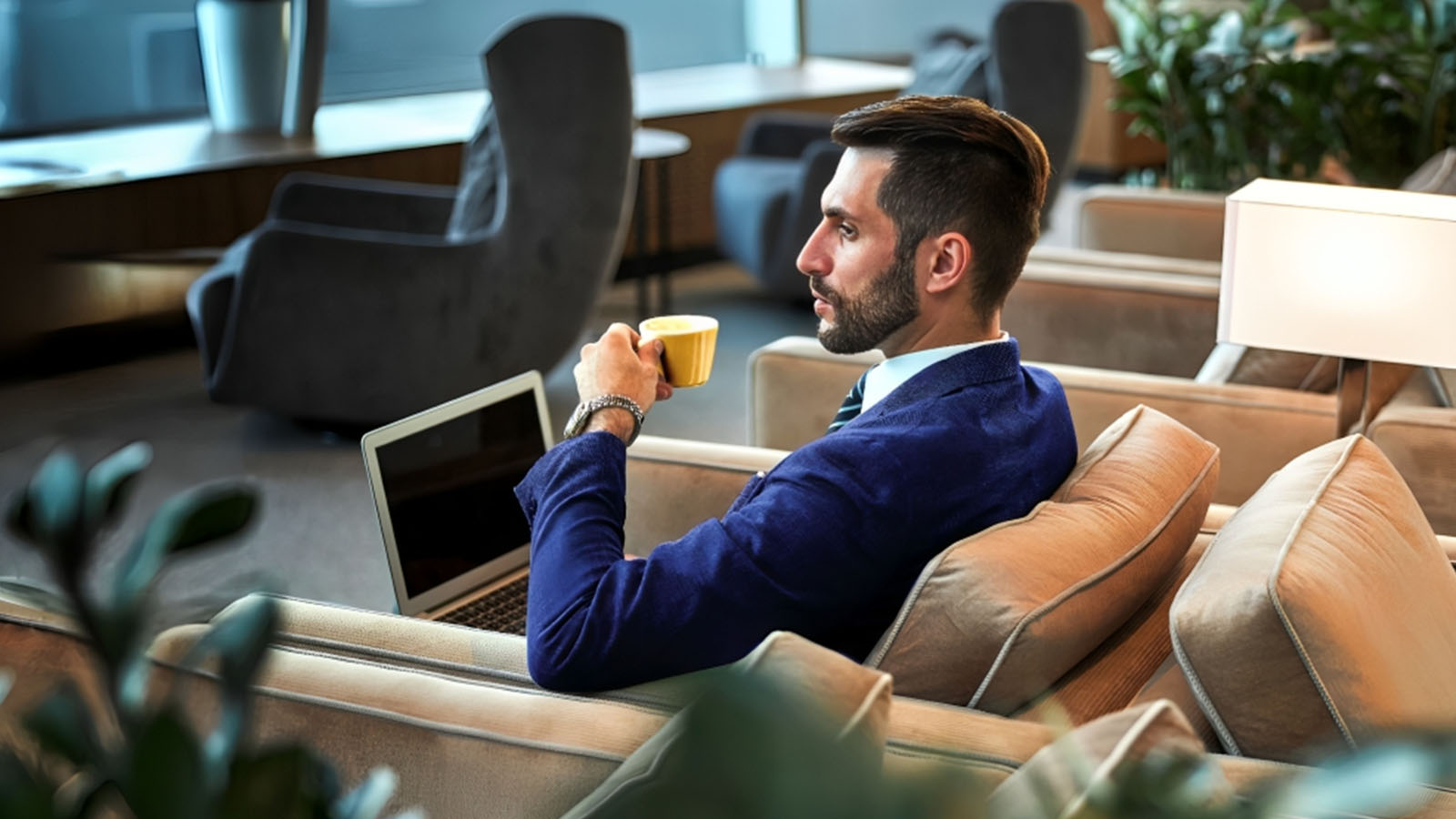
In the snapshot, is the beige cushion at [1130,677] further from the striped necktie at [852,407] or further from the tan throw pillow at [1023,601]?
the striped necktie at [852,407]

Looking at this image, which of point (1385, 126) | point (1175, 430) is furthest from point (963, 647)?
point (1385, 126)

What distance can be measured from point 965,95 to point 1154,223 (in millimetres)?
714

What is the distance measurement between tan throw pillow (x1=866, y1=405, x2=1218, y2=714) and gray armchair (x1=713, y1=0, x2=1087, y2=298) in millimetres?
3193

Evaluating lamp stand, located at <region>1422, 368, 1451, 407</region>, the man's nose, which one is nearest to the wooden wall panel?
lamp stand, located at <region>1422, 368, 1451, 407</region>

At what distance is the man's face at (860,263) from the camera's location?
5.32 feet

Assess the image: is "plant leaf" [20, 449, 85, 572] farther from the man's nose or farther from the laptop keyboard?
the laptop keyboard

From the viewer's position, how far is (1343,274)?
2029 mm

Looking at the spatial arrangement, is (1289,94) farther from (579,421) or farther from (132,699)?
(132,699)

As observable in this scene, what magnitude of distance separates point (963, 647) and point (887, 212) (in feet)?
1.57

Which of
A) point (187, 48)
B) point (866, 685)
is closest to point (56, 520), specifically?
point (866, 685)

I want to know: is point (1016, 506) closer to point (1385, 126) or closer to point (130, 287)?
point (130, 287)

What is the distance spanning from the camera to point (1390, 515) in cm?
153

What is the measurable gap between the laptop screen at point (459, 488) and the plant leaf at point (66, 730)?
154cm

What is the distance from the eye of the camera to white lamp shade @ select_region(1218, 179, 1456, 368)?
199cm
